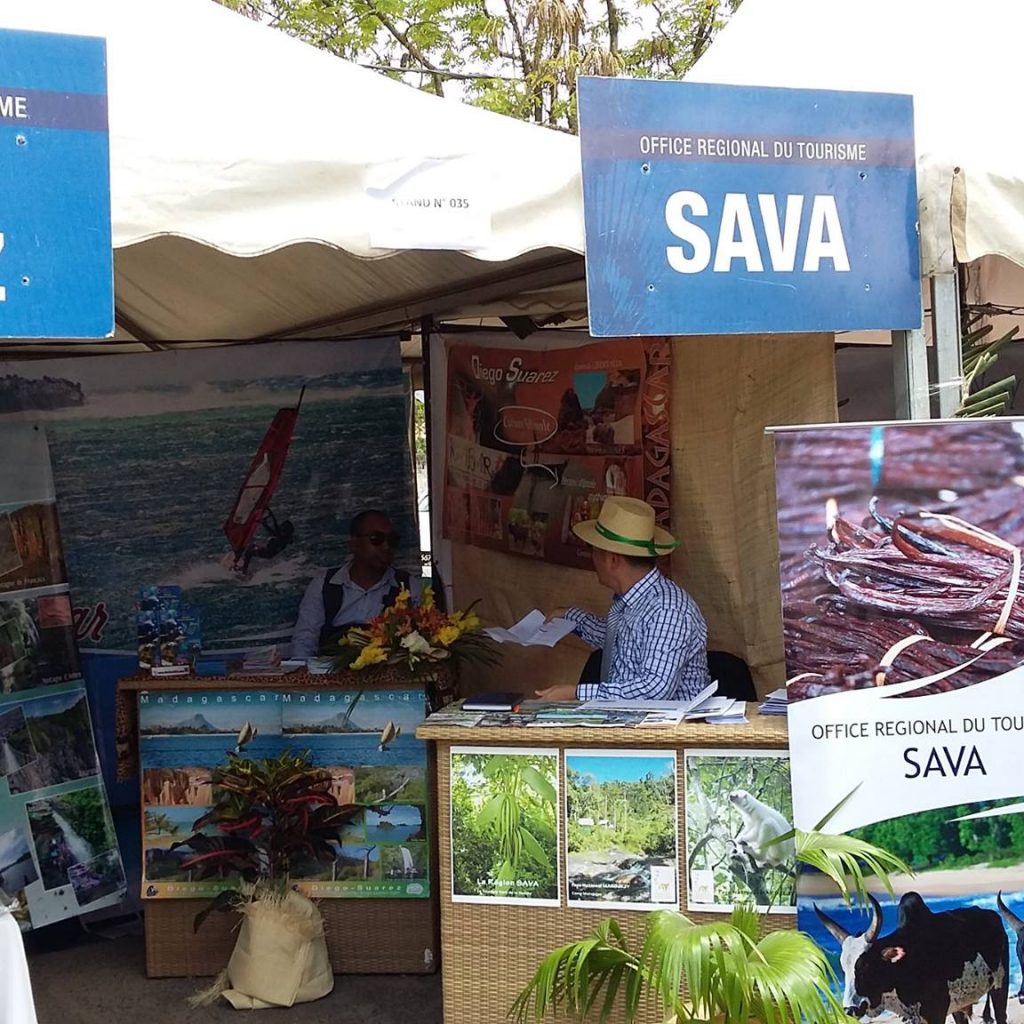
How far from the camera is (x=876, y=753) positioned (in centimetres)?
294

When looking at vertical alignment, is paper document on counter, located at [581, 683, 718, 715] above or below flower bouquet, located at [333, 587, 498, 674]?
below

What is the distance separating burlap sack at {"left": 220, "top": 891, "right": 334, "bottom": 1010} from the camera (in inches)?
151

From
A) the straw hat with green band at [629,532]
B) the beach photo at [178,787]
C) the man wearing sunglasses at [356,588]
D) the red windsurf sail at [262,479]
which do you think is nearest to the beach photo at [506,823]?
the straw hat with green band at [629,532]

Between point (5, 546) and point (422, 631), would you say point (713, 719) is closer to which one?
point (422, 631)

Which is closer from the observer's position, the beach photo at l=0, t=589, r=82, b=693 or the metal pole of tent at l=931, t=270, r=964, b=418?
the metal pole of tent at l=931, t=270, r=964, b=418

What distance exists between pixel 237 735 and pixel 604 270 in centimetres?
213

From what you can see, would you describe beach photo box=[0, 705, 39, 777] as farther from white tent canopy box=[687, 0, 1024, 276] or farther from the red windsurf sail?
white tent canopy box=[687, 0, 1024, 276]

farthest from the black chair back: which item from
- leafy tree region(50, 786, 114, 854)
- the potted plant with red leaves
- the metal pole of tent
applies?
leafy tree region(50, 786, 114, 854)

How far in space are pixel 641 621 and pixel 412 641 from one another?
801 millimetres

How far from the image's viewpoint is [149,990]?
4.10 meters

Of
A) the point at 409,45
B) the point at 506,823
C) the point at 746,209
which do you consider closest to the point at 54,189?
the point at 746,209

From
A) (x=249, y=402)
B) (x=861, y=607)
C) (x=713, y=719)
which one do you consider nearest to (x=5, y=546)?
(x=249, y=402)

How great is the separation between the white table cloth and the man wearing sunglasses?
264 centimetres

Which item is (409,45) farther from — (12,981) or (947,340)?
(12,981)
